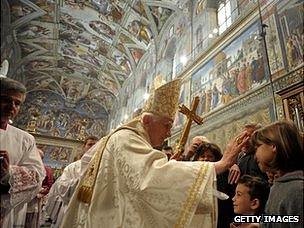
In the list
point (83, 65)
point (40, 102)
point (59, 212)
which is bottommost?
point (59, 212)

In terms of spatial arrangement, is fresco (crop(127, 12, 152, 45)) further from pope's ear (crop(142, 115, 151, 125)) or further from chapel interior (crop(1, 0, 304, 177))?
pope's ear (crop(142, 115, 151, 125))

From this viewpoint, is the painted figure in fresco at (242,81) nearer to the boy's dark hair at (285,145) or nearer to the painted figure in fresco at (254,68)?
the painted figure in fresco at (254,68)

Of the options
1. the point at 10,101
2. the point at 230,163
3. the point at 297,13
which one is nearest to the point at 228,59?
the point at 297,13

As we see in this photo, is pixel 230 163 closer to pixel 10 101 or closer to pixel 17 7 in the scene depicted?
pixel 10 101

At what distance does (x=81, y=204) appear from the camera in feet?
6.31

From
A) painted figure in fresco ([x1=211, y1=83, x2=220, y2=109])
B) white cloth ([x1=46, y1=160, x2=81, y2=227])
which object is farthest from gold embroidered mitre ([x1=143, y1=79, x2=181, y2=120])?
painted figure in fresco ([x1=211, y1=83, x2=220, y2=109])

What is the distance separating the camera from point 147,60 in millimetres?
14664

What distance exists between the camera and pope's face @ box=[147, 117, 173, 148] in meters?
2.16

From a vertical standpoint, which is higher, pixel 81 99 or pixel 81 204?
pixel 81 99

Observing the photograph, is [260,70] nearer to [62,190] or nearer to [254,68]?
[254,68]

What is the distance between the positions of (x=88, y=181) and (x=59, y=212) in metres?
2.30

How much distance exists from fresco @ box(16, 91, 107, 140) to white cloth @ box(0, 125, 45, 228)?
20.3m

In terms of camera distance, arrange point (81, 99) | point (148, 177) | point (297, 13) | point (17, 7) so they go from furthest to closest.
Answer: point (81, 99), point (17, 7), point (297, 13), point (148, 177)

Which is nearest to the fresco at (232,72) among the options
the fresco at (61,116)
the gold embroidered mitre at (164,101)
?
the gold embroidered mitre at (164,101)
